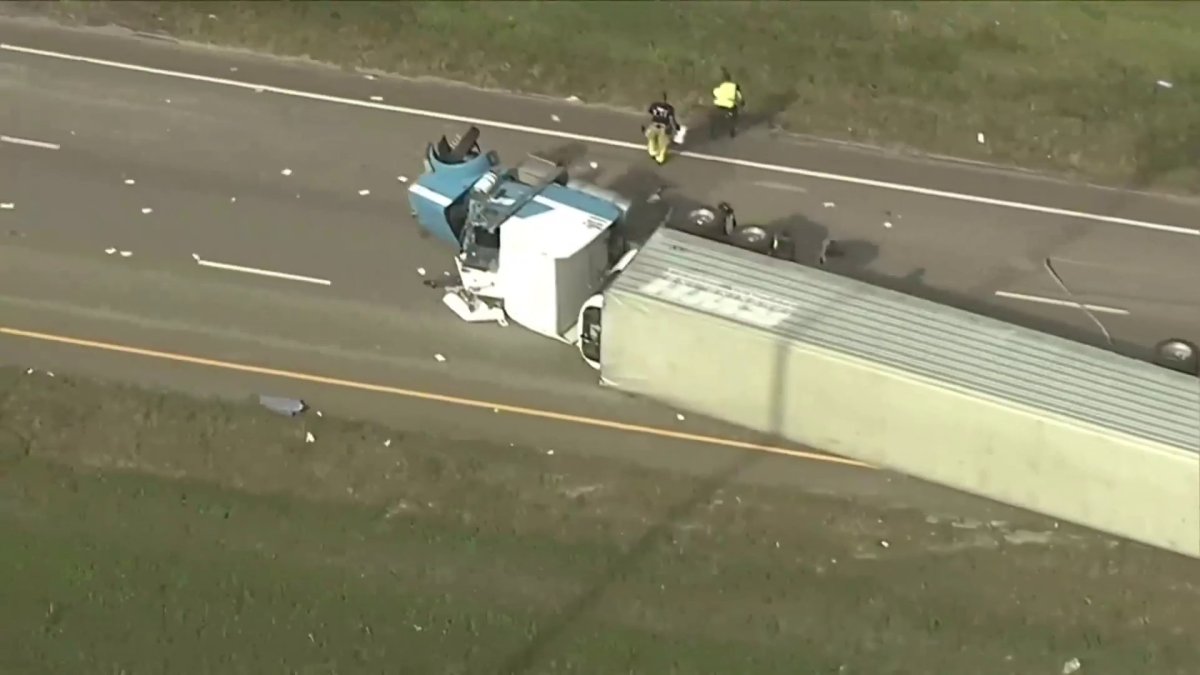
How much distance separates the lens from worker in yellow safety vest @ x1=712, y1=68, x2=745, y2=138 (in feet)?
89.9

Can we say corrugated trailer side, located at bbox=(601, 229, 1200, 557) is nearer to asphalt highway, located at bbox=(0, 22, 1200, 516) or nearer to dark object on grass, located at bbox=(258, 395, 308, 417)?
asphalt highway, located at bbox=(0, 22, 1200, 516)

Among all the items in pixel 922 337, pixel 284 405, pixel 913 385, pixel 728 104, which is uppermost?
pixel 728 104

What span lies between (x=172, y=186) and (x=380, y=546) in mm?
9960

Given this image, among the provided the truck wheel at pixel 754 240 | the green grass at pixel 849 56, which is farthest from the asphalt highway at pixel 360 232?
the truck wheel at pixel 754 240

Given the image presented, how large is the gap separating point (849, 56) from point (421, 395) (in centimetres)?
1294

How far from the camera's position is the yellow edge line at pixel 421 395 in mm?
21344

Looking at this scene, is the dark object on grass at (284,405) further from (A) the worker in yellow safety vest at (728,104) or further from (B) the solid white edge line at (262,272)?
(A) the worker in yellow safety vest at (728,104)

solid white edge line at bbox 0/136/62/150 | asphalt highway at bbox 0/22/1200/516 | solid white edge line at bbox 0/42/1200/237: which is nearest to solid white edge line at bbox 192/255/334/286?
asphalt highway at bbox 0/22/1200/516

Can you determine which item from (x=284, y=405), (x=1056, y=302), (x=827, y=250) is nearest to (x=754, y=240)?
(x=827, y=250)

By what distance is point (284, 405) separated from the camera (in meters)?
21.8

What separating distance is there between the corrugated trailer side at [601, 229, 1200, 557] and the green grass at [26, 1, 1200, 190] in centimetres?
825

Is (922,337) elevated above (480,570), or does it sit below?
above

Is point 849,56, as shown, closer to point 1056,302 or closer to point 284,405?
point 1056,302

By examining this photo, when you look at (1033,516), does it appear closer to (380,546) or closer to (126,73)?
(380,546)
